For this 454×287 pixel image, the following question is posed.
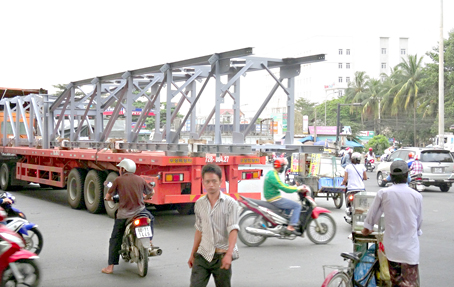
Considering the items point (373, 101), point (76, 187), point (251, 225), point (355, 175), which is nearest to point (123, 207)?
point (251, 225)

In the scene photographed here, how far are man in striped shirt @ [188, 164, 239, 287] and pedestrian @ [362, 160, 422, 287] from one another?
1.45m

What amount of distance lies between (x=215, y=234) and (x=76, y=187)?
9698 mm

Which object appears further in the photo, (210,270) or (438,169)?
(438,169)

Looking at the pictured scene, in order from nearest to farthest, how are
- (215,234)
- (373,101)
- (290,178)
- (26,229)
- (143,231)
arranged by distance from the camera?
1. (215,234)
2. (143,231)
3. (26,229)
4. (290,178)
5. (373,101)

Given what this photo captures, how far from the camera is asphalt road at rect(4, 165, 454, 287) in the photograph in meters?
6.99

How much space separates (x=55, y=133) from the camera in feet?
52.7

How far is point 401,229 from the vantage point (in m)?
4.95

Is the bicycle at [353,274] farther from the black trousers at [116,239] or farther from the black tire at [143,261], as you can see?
the black trousers at [116,239]

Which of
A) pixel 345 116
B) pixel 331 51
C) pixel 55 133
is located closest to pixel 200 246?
pixel 55 133

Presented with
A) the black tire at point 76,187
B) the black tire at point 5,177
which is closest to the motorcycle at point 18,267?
the black tire at point 76,187

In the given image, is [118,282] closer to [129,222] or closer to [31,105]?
[129,222]

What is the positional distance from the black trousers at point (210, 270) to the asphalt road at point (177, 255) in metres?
2.27

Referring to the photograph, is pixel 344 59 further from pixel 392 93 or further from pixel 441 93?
pixel 441 93

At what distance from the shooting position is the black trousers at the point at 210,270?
14.9ft
